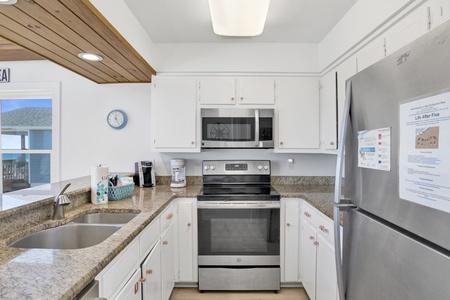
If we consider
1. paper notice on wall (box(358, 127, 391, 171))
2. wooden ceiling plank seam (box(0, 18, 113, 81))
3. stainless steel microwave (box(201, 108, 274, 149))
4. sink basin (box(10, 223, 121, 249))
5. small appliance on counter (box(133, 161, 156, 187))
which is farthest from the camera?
small appliance on counter (box(133, 161, 156, 187))


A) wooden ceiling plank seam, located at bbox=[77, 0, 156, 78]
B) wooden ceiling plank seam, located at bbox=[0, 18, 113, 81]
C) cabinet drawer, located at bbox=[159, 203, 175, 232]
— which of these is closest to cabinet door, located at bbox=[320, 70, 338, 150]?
cabinet drawer, located at bbox=[159, 203, 175, 232]

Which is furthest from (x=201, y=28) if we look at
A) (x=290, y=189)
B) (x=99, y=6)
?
(x=290, y=189)

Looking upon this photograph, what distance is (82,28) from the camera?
1.52 metres

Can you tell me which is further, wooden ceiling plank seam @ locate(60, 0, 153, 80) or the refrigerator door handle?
wooden ceiling plank seam @ locate(60, 0, 153, 80)

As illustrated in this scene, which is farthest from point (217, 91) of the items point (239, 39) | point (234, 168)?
point (234, 168)

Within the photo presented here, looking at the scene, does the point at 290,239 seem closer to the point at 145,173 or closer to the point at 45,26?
the point at 145,173

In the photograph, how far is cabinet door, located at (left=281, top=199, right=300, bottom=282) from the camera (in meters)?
2.38

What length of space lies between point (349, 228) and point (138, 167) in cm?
220

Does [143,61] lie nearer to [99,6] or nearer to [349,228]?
[99,6]

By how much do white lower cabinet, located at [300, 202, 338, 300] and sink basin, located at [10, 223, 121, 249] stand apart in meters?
1.43

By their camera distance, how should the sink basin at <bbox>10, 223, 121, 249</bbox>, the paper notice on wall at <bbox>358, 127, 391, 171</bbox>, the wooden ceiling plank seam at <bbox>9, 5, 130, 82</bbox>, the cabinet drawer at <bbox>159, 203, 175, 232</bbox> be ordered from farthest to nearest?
the cabinet drawer at <bbox>159, 203, 175, 232</bbox> → the sink basin at <bbox>10, 223, 121, 249</bbox> → the wooden ceiling plank seam at <bbox>9, 5, 130, 82</bbox> → the paper notice on wall at <bbox>358, 127, 391, 171</bbox>

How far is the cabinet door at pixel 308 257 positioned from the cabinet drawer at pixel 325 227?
14 centimetres

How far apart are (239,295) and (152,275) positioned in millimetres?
1051

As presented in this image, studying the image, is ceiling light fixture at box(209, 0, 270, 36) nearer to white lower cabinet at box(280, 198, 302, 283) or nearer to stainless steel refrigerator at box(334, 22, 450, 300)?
stainless steel refrigerator at box(334, 22, 450, 300)
